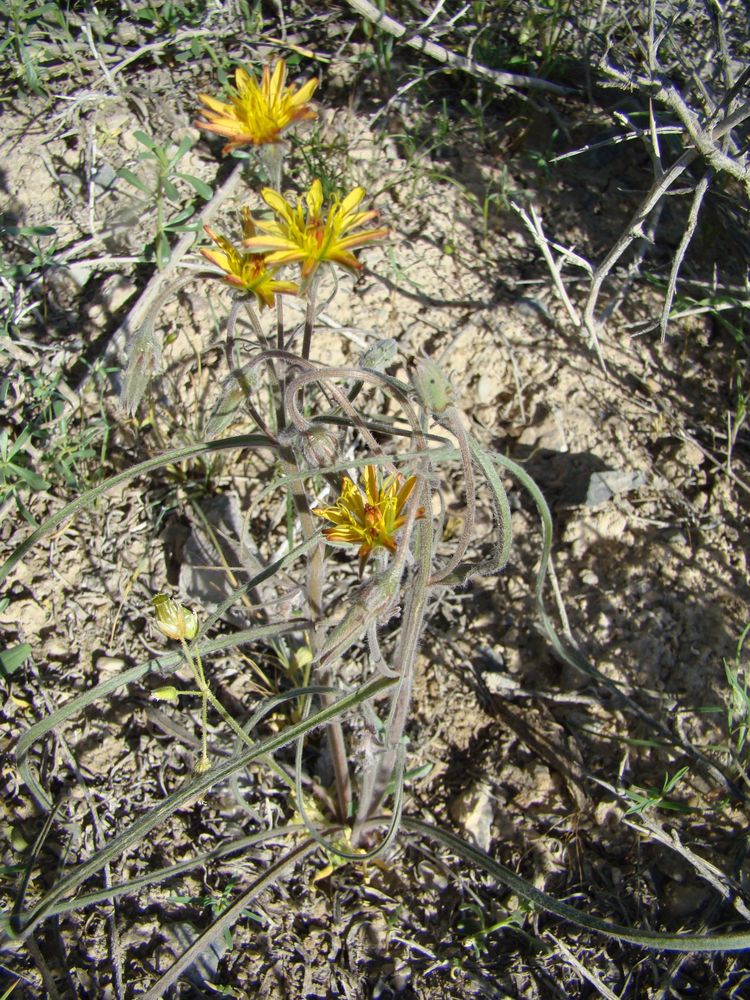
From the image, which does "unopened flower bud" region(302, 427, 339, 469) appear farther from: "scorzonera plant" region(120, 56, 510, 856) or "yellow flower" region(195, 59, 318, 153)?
"yellow flower" region(195, 59, 318, 153)

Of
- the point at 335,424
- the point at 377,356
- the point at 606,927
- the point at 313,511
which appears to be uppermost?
the point at 377,356

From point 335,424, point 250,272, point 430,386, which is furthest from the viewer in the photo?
point 335,424

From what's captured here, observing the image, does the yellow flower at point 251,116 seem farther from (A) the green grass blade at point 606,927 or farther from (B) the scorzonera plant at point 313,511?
(A) the green grass blade at point 606,927

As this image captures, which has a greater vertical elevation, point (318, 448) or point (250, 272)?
point (250, 272)

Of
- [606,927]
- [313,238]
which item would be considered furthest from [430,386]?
[606,927]

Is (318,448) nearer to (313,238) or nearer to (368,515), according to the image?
(368,515)

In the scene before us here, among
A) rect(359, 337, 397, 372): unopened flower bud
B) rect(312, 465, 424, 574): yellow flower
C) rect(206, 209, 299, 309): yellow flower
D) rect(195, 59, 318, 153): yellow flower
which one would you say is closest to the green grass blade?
rect(312, 465, 424, 574): yellow flower

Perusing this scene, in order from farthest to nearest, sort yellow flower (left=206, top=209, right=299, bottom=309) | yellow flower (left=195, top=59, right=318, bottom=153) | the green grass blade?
yellow flower (left=195, top=59, right=318, bottom=153), yellow flower (left=206, top=209, right=299, bottom=309), the green grass blade
